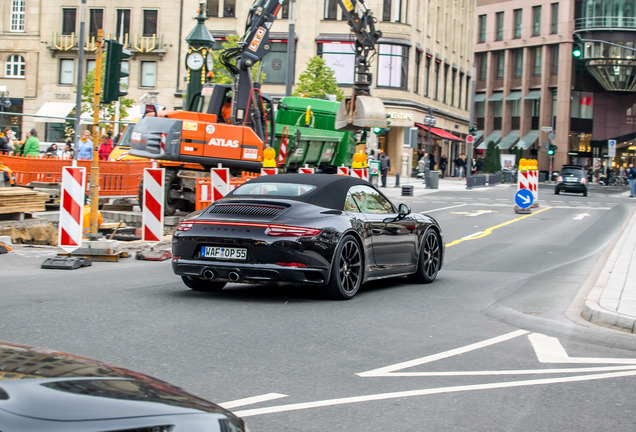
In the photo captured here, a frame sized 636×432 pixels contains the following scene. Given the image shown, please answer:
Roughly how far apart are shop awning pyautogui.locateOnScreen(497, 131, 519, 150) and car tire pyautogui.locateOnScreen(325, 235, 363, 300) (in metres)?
86.2

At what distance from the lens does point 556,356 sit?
727 centimetres

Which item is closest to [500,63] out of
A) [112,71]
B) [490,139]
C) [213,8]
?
[490,139]

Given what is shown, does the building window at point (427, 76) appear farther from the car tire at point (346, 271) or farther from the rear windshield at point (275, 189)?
the car tire at point (346, 271)

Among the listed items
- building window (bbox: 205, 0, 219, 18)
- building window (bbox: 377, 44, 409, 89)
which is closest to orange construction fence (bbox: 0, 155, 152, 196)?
building window (bbox: 377, 44, 409, 89)

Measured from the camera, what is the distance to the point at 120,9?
205 ft

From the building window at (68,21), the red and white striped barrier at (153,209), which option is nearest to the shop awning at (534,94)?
the building window at (68,21)

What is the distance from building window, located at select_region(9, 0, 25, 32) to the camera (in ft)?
207

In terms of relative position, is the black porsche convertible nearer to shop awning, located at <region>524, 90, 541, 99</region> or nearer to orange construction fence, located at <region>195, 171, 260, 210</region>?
orange construction fence, located at <region>195, 171, 260, 210</region>

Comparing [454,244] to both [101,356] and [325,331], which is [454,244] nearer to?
[325,331]

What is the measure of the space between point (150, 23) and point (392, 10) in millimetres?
16411

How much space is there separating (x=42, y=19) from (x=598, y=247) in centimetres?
5234

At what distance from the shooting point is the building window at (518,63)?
96.1m

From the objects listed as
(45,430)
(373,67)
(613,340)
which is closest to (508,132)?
(373,67)

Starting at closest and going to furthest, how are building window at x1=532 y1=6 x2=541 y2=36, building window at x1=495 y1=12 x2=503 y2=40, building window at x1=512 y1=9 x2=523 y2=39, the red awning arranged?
the red awning
building window at x1=532 y1=6 x2=541 y2=36
building window at x1=512 y1=9 x2=523 y2=39
building window at x1=495 y1=12 x2=503 y2=40
